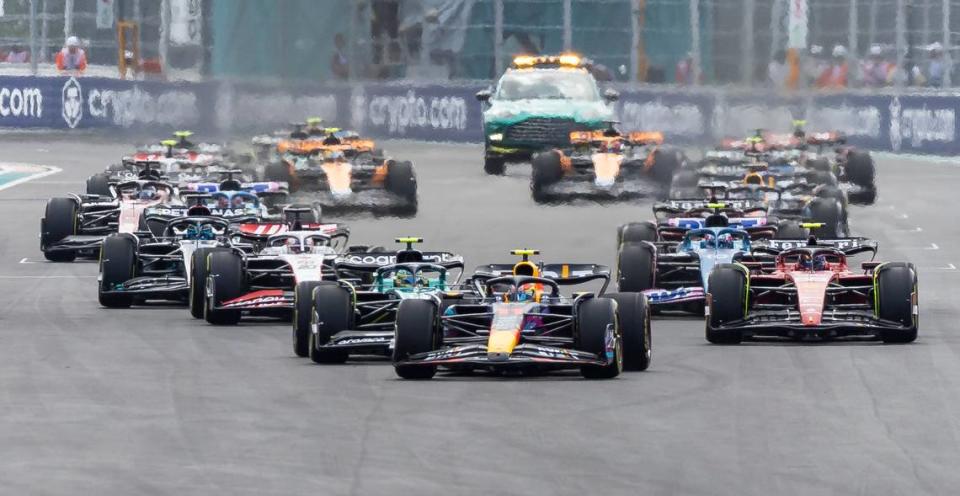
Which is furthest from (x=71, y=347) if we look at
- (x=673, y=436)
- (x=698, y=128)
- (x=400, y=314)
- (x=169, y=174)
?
(x=698, y=128)

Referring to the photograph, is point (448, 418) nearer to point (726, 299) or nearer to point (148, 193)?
point (726, 299)

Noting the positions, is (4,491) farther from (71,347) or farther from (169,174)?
(169,174)

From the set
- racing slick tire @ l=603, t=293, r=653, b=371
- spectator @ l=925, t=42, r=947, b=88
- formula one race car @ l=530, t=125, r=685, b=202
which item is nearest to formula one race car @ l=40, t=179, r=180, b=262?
formula one race car @ l=530, t=125, r=685, b=202

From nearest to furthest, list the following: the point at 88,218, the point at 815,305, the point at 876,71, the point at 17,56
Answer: the point at 815,305 < the point at 88,218 < the point at 876,71 < the point at 17,56

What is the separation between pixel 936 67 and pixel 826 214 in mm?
26862

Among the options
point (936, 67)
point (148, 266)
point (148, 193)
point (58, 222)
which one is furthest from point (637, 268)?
point (936, 67)

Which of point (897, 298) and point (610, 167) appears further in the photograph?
point (610, 167)

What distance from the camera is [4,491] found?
11.7 metres

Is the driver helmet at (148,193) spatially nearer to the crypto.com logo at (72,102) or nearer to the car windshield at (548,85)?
the car windshield at (548,85)

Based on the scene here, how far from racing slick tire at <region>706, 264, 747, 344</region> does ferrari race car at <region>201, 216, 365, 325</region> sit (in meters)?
3.33

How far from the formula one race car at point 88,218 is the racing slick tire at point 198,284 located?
21.2 ft

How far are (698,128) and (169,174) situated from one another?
19.5 m

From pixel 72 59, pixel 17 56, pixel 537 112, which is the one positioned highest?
pixel 17 56

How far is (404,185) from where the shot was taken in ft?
116
